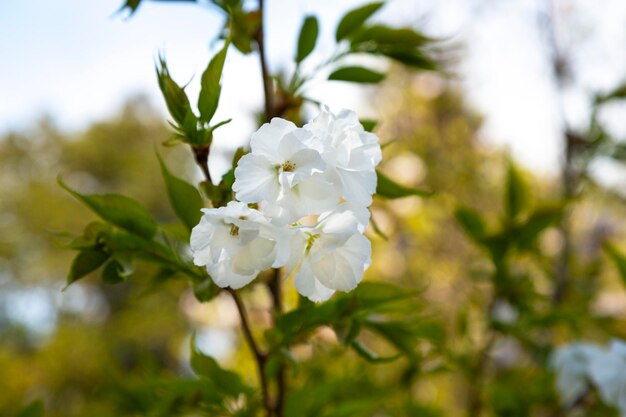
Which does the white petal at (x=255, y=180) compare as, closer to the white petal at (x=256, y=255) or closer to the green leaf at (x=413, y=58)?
the white petal at (x=256, y=255)

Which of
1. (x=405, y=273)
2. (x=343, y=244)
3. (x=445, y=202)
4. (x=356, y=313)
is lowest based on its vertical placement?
(x=405, y=273)

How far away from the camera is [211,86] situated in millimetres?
384

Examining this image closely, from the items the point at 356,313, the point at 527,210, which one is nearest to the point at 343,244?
the point at 356,313

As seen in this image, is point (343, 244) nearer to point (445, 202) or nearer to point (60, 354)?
point (445, 202)

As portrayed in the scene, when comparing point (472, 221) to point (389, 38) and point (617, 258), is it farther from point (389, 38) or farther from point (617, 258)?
point (389, 38)

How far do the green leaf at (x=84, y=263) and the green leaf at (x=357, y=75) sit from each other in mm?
301

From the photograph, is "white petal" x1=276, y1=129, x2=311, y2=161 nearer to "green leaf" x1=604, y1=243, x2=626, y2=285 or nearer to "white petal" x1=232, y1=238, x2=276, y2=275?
"white petal" x1=232, y1=238, x2=276, y2=275

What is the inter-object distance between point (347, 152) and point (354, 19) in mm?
294

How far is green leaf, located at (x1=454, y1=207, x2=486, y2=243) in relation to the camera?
0.76 metres

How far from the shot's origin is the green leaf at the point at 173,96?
0.39 metres

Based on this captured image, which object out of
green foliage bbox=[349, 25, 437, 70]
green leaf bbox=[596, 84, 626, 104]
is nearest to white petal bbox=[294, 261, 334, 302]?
green foliage bbox=[349, 25, 437, 70]

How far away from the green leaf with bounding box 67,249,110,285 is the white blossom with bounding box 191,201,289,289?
103 millimetres

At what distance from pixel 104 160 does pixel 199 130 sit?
33.0 feet

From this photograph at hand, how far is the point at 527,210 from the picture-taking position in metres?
0.82
